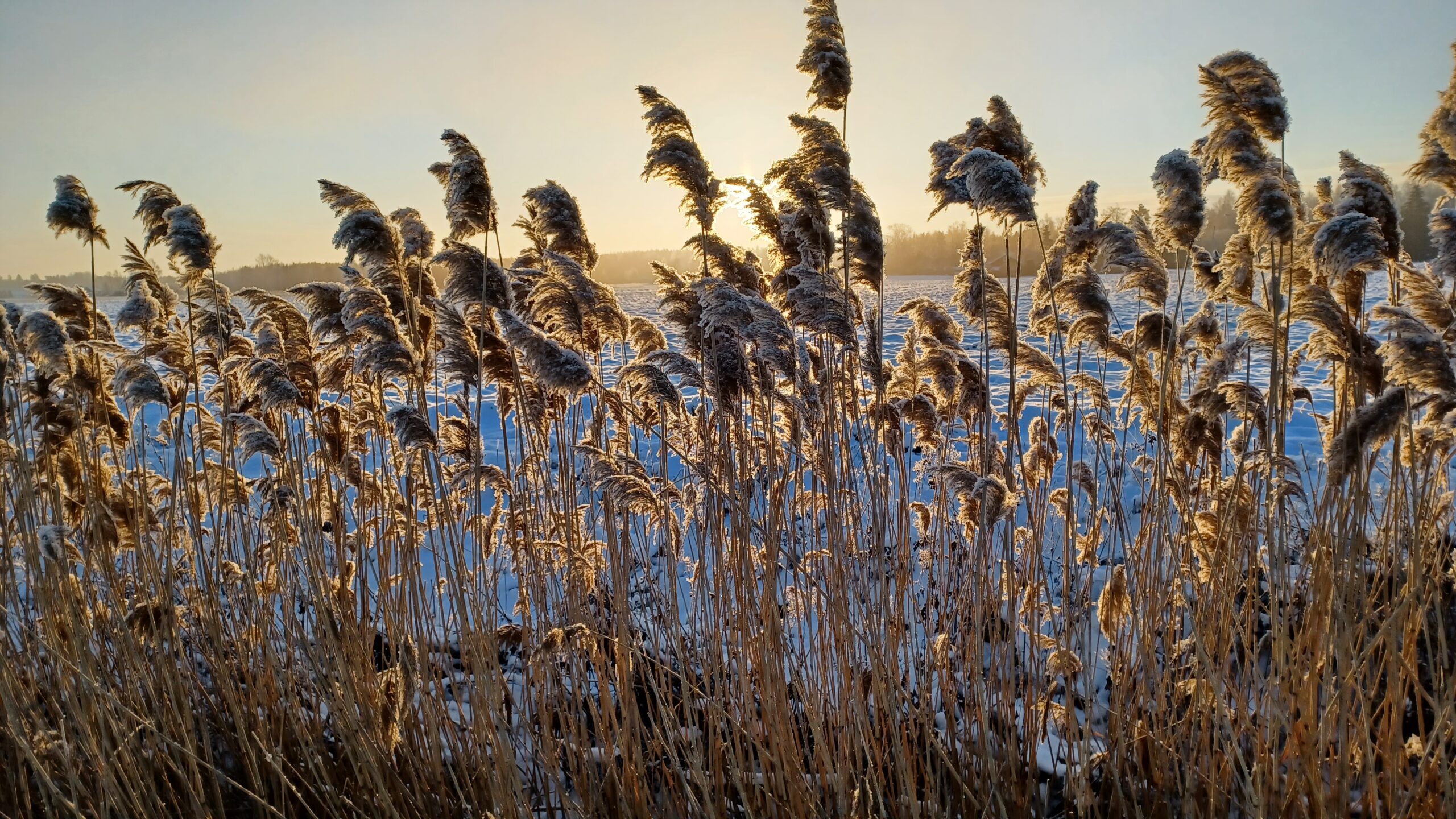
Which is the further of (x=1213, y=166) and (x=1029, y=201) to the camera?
(x=1213, y=166)

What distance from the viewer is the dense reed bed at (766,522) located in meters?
2.63

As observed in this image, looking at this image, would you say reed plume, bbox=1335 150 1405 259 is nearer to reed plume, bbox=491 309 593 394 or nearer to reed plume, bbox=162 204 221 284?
reed plume, bbox=491 309 593 394

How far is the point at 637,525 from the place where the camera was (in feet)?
13.6

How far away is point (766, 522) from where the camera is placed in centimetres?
329

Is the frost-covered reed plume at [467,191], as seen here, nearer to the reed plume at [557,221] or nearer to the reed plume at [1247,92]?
the reed plume at [557,221]

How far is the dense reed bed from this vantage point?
104 inches

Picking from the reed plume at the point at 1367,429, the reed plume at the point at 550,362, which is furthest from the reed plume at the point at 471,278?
the reed plume at the point at 1367,429

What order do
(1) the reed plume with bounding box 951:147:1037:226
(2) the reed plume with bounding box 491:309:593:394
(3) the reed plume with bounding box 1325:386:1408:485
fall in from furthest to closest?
(2) the reed plume with bounding box 491:309:593:394 → (1) the reed plume with bounding box 951:147:1037:226 → (3) the reed plume with bounding box 1325:386:1408:485

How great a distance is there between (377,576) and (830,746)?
203 cm

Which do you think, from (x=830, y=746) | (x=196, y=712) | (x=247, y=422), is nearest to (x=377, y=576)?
(x=247, y=422)

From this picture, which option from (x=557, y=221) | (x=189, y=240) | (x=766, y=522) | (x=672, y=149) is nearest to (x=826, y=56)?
(x=672, y=149)

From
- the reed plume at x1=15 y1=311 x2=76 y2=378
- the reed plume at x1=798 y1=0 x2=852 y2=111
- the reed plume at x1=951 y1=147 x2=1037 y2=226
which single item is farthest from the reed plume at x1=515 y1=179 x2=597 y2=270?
the reed plume at x1=15 y1=311 x2=76 y2=378

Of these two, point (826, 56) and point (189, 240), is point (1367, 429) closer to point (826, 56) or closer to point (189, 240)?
point (826, 56)

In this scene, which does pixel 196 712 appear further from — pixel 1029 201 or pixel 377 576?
pixel 1029 201
